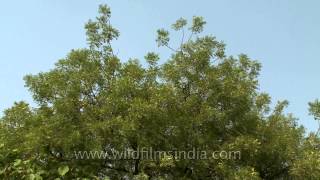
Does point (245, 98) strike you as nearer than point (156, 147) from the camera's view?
No

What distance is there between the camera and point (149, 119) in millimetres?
12430

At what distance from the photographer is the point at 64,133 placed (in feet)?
39.3

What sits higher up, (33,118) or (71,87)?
(71,87)

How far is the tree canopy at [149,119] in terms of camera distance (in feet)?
39.5

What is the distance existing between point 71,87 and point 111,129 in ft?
5.50

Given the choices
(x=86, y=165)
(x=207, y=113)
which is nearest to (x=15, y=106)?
(x=86, y=165)

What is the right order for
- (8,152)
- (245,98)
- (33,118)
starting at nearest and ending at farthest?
1. (8,152)
2. (33,118)
3. (245,98)

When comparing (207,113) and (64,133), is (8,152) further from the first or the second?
(207,113)

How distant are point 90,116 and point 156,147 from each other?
6.09ft

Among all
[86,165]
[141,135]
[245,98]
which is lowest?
[86,165]

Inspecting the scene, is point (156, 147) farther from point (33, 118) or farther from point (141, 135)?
point (33, 118)

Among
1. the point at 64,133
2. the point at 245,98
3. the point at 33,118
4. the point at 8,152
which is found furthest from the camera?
the point at 245,98

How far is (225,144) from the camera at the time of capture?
12938 millimetres

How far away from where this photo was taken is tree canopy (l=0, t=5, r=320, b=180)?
12.0 metres
